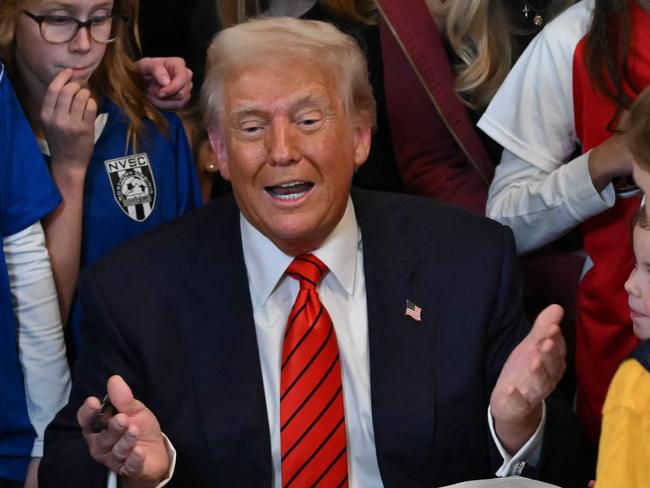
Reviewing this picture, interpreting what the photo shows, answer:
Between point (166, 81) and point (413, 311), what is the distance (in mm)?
725

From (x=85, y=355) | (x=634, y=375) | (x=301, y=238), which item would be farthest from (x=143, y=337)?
(x=634, y=375)

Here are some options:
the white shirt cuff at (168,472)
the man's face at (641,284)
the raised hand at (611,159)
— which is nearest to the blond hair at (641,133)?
the man's face at (641,284)

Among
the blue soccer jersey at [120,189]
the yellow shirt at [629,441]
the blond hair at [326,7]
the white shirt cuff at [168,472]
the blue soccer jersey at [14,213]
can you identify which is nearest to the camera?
the yellow shirt at [629,441]

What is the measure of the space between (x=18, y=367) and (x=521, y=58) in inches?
43.1

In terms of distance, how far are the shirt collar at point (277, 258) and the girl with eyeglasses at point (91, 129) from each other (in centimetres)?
35

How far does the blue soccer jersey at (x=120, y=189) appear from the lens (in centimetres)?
255

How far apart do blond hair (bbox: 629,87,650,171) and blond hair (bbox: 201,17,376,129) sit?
553mm

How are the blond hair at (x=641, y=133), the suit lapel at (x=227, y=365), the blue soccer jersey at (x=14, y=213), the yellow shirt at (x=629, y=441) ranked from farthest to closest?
the blue soccer jersey at (x=14, y=213) → the suit lapel at (x=227, y=365) → the blond hair at (x=641, y=133) → the yellow shirt at (x=629, y=441)

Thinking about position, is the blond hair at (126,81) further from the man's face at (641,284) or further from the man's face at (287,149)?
the man's face at (641,284)

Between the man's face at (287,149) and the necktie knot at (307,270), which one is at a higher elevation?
the man's face at (287,149)

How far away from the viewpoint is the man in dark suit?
86.4 inches

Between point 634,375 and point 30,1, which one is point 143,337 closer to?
point 30,1

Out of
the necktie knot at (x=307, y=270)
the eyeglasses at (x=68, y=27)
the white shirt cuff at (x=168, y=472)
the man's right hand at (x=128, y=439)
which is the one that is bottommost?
the white shirt cuff at (x=168, y=472)

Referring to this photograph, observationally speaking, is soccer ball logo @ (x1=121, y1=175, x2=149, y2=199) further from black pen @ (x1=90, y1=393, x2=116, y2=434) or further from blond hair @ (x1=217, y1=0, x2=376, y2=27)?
black pen @ (x1=90, y1=393, x2=116, y2=434)
